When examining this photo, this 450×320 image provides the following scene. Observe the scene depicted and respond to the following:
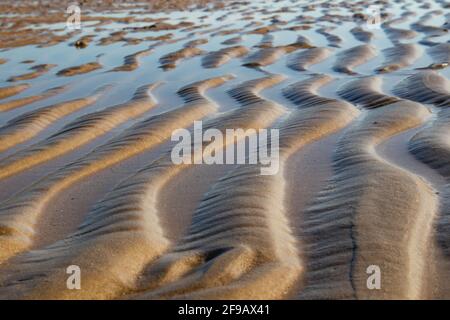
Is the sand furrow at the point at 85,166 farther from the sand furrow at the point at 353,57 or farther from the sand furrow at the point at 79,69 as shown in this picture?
the sand furrow at the point at 79,69

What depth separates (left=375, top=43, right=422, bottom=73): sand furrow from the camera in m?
8.27

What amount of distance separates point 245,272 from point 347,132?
105 inches

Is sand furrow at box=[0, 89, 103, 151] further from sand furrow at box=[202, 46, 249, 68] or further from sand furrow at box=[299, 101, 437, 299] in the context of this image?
sand furrow at box=[299, 101, 437, 299]

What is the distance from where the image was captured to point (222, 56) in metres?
9.80

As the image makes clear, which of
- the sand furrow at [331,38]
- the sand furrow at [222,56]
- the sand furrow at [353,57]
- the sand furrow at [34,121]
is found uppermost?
the sand furrow at [34,121]

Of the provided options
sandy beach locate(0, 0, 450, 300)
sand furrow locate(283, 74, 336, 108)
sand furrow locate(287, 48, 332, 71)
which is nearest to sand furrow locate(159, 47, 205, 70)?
sandy beach locate(0, 0, 450, 300)

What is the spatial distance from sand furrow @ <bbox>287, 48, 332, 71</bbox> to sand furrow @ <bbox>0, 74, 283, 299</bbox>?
16.2 feet

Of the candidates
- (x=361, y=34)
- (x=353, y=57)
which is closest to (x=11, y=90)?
(x=353, y=57)

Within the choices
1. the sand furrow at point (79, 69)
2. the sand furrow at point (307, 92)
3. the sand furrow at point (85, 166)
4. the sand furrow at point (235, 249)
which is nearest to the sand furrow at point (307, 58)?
the sand furrow at point (307, 92)

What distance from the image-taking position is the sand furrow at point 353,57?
839cm

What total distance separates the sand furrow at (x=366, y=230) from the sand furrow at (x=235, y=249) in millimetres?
142

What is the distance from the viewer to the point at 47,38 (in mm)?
12734

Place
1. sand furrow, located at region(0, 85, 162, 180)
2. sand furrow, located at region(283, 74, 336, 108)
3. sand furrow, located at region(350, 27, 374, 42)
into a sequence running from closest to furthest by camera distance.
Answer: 1. sand furrow, located at region(0, 85, 162, 180)
2. sand furrow, located at region(283, 74, 336, 108)
3. sand furrow, located at region(350, 27, 374, 42)

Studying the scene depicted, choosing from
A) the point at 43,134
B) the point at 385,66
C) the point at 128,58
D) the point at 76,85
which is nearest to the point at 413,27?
the point at 385,66
